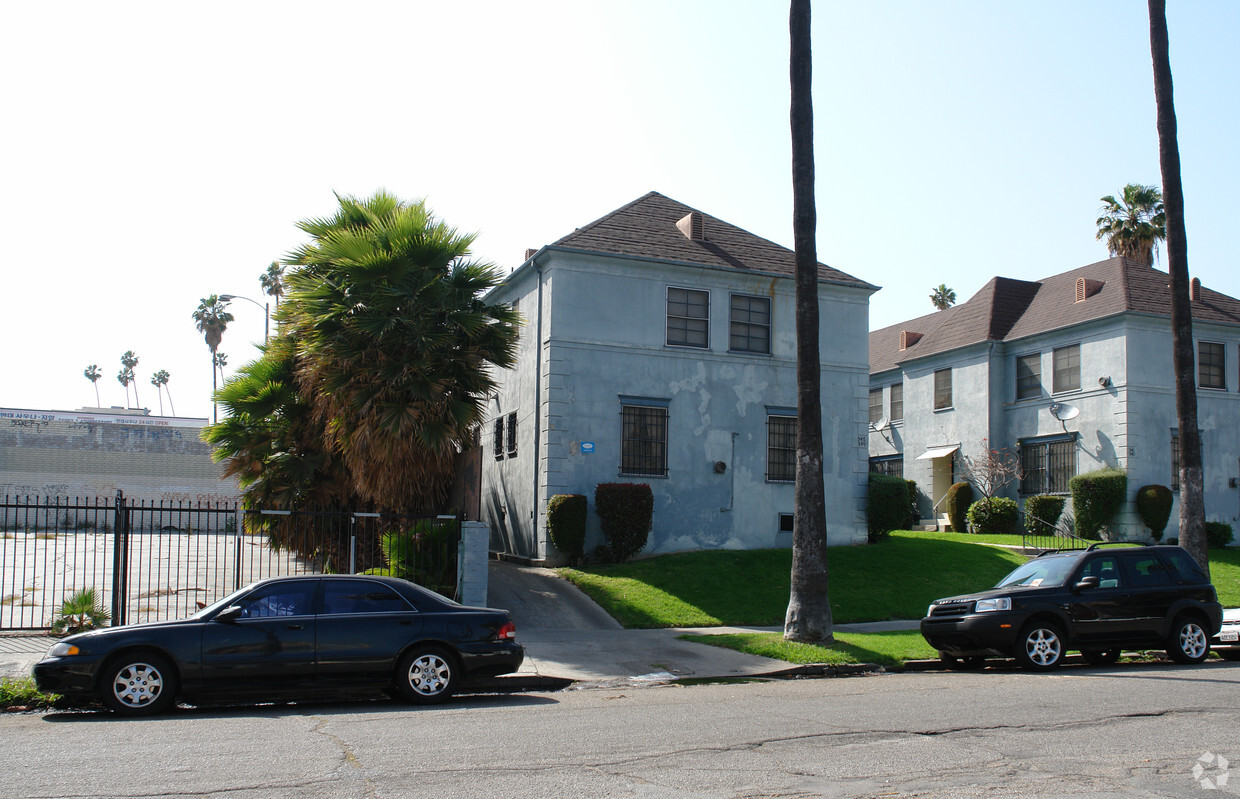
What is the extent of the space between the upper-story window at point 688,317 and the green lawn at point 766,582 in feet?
16.0

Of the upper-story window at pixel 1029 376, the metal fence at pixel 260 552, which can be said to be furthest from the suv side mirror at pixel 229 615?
the upper-story window at pixel 1029 376

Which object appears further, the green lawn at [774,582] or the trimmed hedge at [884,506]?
the trimmed hedge at [884,506]

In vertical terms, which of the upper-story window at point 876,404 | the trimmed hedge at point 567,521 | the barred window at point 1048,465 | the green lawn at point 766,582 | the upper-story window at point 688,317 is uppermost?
the upper-story window at point 688,317

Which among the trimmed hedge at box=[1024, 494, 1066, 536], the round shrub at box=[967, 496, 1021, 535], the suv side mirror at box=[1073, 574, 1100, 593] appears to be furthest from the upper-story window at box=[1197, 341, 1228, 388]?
the suv side mirror at box=[1073, 574, 1100, 593]

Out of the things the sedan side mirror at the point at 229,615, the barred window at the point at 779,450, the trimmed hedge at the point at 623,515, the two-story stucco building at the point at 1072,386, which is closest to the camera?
the sedan side mirror at the point at 229,615

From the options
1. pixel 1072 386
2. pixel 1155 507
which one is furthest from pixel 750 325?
pixel 1155 507

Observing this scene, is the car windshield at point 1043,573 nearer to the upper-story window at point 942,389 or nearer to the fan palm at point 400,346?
the fan palm at point 400,346

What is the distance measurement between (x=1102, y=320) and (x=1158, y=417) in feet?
10.6

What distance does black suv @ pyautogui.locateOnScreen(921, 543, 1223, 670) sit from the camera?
502 inches

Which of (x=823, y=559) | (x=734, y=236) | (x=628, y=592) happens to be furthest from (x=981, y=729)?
(x=734, y=236)

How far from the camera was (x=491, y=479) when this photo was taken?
26.0 metres

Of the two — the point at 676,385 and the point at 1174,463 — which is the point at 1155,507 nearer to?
the point at 1174,463

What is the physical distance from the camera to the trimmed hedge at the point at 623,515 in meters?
20.7

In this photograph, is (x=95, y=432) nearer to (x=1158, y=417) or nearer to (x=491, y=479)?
(x=491, y=479)
